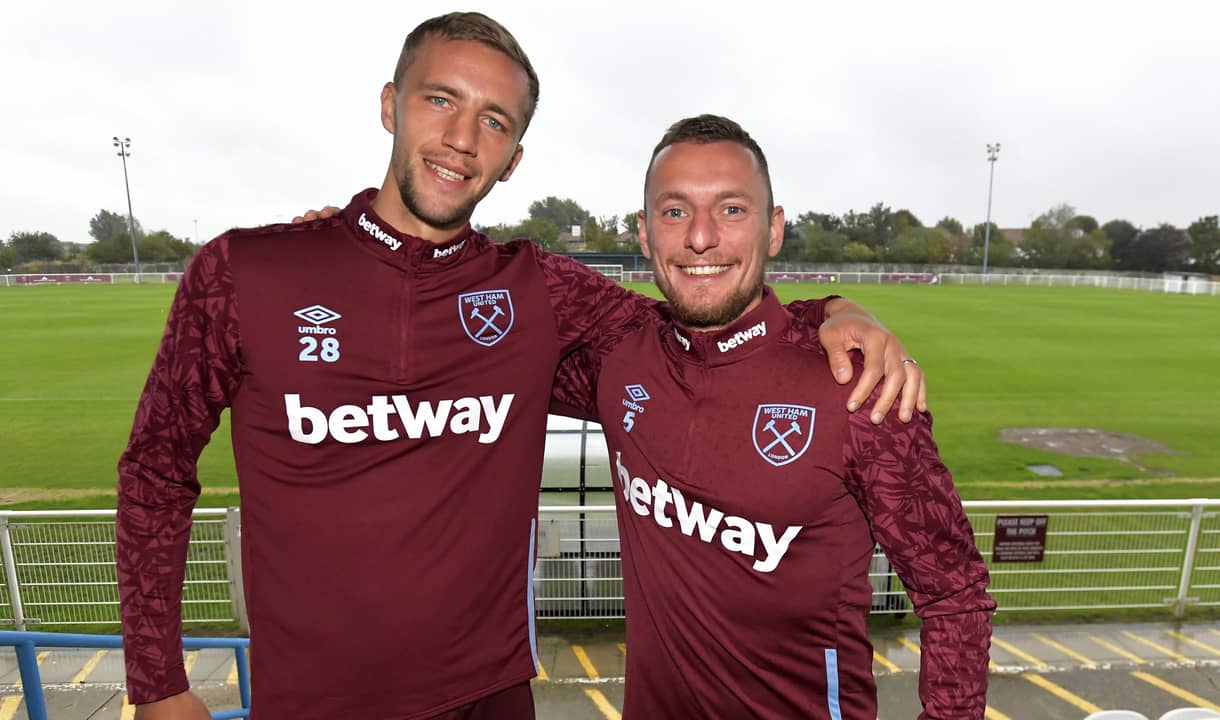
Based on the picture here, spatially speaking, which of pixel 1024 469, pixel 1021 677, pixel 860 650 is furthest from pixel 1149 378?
pixel 860 650

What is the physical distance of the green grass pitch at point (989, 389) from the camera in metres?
11.2

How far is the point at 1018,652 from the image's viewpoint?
6430 mm

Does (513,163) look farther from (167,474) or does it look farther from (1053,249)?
(1053,249)

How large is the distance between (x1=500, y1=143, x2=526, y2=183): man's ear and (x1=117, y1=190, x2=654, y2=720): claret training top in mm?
325

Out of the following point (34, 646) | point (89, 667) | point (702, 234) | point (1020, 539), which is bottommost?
point (89, 667)

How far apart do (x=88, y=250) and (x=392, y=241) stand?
94718 millimetres

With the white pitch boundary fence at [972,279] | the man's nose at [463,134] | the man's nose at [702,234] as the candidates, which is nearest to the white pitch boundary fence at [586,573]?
the man's nose at [702,234]

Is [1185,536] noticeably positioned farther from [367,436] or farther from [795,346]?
[367,436]

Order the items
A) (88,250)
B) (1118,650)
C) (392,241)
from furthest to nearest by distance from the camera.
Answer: (88,250) < (1118,650) < (392,241)

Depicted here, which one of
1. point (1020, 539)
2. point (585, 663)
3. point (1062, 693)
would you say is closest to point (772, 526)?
point (585, 663)

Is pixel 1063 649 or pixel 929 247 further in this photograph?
pixel 929 247

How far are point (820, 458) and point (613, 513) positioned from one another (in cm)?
465

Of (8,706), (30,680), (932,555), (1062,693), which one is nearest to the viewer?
(932,555)

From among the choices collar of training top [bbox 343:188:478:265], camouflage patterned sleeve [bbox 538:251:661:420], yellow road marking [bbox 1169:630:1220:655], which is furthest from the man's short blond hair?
yellow road marking [bbox 1169:630:1220:655]
